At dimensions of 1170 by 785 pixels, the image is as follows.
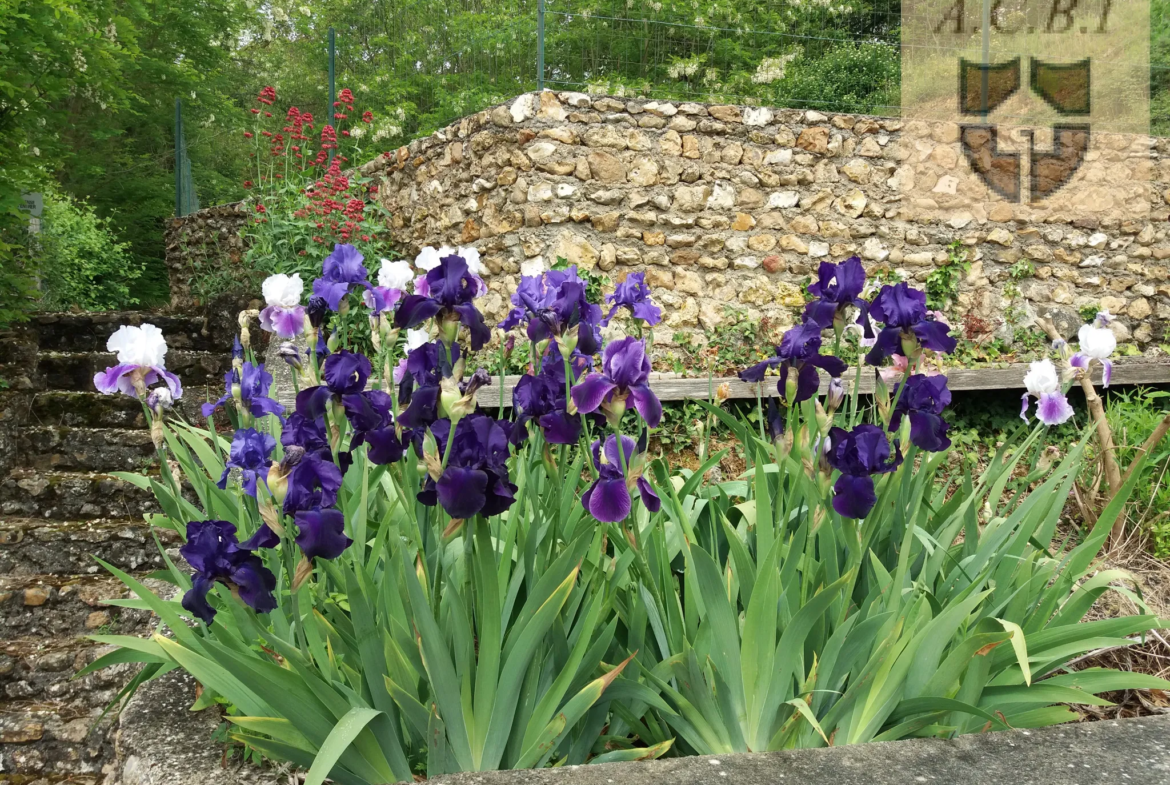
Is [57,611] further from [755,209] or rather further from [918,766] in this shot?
[755,209]

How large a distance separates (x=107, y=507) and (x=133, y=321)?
2200 mm

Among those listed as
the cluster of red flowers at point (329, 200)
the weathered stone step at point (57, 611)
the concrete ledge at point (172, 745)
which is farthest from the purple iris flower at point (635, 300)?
the cluster of red flowers at point (329, 200)

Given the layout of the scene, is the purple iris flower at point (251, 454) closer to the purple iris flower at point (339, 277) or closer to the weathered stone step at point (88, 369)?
the purple iris flower at point (339, 277)

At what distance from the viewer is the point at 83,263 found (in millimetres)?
9992

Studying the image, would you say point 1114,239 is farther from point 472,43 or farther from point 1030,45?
point 472,43

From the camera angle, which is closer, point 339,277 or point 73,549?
point 339,277

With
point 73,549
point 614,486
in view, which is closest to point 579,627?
point 614,486

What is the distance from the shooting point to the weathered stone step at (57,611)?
10.4 ft

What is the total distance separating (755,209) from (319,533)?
15.9 feet

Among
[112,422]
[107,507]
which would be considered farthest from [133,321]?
[107,507]

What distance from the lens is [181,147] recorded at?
9688 millimetres

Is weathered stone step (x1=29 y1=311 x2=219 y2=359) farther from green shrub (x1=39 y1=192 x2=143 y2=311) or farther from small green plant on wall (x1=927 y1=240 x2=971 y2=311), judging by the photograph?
small green plant on wall (x1=927 y1=240 x2=971 y2=311)

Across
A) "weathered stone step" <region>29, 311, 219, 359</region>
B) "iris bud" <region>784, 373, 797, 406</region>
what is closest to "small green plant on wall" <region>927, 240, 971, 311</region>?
"iris bud" <region>784, 373, 797, 406</region>

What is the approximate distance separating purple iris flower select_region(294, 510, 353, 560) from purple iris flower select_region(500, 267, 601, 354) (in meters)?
0.48
